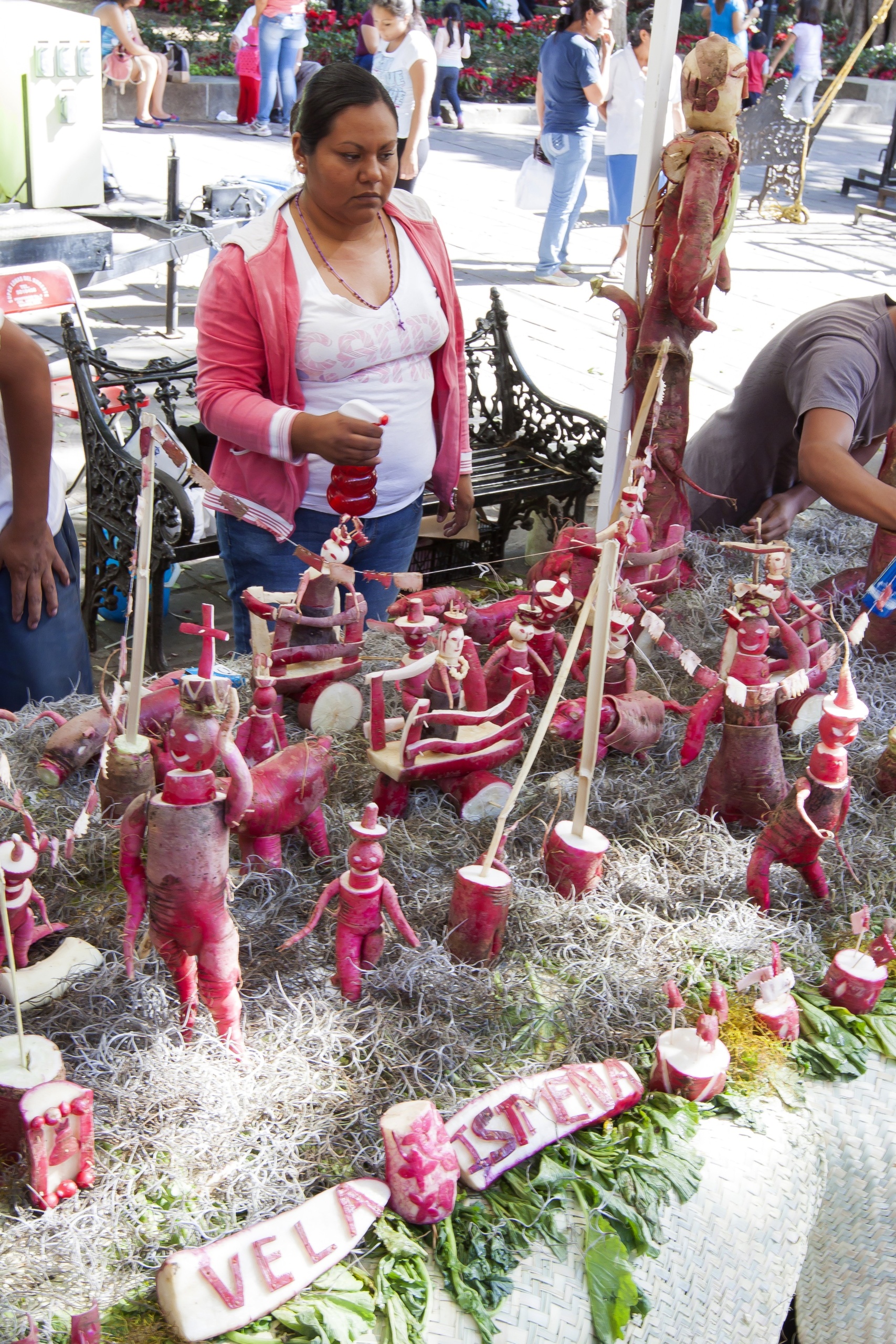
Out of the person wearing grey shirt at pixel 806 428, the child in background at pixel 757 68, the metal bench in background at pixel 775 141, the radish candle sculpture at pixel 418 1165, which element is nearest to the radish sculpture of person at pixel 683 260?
the person wearing grey shirt at pixel 806 428

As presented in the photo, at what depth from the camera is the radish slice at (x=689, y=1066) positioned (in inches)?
46.7

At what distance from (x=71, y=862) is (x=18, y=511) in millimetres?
704

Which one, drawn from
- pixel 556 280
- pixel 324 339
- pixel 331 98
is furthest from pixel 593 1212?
pixel 556 280

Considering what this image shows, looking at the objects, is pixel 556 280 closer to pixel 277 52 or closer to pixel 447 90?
pixel 277 52

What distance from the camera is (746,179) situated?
10266mm

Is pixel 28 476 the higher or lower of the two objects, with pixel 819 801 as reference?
higher

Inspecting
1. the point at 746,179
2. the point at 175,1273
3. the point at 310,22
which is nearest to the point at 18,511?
the point at 175,1273

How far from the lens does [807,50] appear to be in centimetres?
961

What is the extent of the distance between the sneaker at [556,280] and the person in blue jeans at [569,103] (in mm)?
115

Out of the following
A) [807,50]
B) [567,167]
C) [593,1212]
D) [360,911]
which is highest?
[807,50]

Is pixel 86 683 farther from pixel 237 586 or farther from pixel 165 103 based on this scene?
pixel 165 103

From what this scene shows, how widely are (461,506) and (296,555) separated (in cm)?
45

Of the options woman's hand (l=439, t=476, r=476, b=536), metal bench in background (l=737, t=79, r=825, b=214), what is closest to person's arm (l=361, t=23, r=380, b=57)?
→ metal bench in background (l=737, t=79, r=825, b=214)

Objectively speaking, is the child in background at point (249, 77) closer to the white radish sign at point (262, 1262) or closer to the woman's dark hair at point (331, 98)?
the woman's dark hair at point (331, 98)
